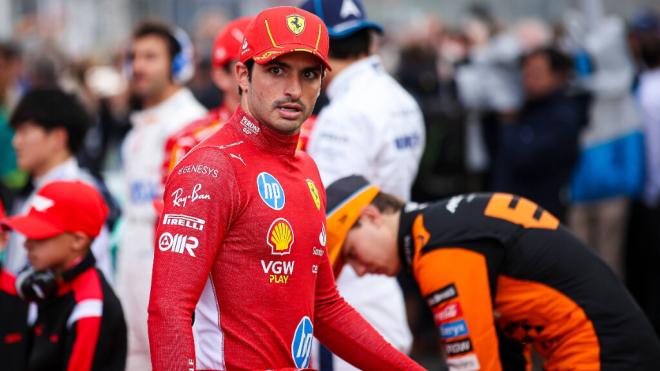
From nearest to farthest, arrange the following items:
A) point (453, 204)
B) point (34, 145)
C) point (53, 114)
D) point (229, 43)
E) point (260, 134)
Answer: point (260, 134)
point (453, 204)
point (229, 43)
point (34, 145)
point (53, 114)

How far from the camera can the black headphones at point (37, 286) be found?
4.54 m

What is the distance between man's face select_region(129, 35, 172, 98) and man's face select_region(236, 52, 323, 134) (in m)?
3.66

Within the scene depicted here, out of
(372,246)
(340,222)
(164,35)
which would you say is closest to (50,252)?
(340,222)

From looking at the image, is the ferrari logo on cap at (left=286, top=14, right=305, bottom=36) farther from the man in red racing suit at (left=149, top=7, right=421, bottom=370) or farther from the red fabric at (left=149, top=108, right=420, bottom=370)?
the red fabric at (left=149, top=108, right=420, bottom=370)

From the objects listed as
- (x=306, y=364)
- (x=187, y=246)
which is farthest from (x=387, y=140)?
(x=187, y=246)

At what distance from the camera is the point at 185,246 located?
3152 mm

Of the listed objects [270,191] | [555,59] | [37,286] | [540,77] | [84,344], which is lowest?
[84,344]

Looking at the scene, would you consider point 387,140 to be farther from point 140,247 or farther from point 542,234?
point 140,247

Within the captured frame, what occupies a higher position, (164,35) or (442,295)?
(164,35)

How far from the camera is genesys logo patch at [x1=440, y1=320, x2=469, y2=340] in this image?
13.5 ft

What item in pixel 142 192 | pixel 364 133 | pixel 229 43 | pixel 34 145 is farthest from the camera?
pixel 142 192

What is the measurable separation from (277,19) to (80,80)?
27.6 ft

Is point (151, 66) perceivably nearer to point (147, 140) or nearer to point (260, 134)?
point (147, 140)

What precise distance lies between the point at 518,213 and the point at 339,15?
59.1 inches
